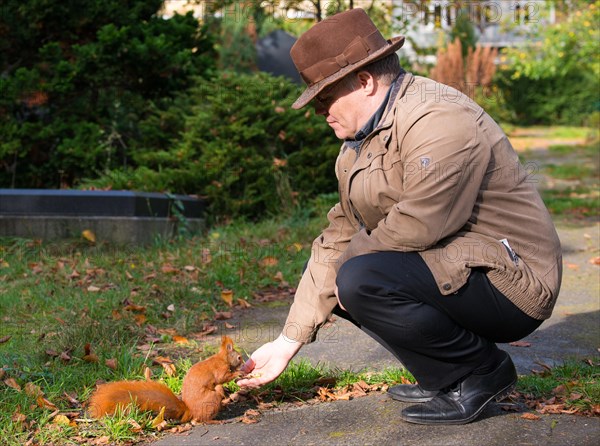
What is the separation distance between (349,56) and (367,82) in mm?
126

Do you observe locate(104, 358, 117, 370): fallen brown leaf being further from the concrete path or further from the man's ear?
the man's ear

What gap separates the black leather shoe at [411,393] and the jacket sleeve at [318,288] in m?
0.42

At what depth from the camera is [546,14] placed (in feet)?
60.0

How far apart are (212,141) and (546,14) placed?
12819mm

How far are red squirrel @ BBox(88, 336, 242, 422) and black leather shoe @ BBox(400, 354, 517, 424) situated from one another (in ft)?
2.44

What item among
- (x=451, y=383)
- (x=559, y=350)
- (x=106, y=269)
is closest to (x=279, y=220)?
(x=106, y=269)

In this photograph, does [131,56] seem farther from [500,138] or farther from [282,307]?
[500,138]

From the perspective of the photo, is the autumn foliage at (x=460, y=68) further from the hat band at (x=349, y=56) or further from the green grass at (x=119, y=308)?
the hat band at (x=349, y=56)

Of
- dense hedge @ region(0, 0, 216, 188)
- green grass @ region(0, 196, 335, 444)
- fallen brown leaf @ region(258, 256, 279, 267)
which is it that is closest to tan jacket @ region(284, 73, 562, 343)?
green grass @ region(0, 196, 335, 444)

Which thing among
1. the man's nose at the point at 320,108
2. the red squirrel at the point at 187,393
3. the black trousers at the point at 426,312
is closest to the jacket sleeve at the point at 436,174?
the black trousers at the point at 426,312

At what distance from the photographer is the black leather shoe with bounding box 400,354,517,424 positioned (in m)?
3.09

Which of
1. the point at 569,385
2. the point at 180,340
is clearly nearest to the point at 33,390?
the point at 180,340

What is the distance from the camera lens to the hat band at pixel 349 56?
9.84 ft

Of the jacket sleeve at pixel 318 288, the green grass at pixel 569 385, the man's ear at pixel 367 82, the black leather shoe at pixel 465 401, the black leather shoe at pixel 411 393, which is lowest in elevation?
the green grass at pixel 569 385
